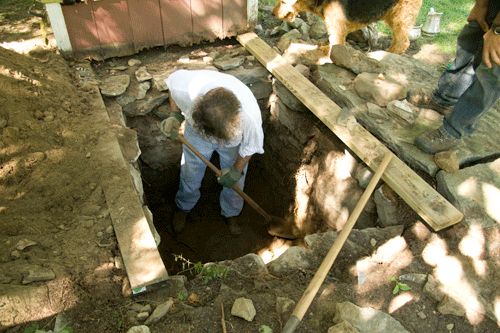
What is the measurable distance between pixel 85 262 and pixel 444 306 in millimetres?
2210

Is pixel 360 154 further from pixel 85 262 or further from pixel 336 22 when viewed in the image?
pixel 85 262

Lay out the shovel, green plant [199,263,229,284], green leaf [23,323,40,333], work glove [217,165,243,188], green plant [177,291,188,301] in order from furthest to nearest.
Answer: the shovel → work glove [217,165,243,188] → green plant [199,263,229,284] → green plant [177,291,188,301] → green leaf [23,323,40,333]

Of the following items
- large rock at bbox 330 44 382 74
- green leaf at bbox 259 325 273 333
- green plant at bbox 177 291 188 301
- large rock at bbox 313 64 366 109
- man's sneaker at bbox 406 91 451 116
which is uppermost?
large rock at bbox 330 44 382 74

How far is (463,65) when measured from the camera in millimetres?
2756

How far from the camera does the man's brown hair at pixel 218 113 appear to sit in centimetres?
234

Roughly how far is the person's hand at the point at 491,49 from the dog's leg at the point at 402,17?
4.28 ft

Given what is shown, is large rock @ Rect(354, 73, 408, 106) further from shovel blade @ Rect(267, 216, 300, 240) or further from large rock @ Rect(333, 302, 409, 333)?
large rock @ Rect(333, 302, 409, 333)

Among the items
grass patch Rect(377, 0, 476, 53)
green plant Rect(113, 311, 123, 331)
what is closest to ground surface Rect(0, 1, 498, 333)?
green plant Rect(113, 311, 123, 331)

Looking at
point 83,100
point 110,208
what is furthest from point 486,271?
point 83,100

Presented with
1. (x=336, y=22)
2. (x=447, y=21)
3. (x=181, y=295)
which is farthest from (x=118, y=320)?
(x=447, y=21)

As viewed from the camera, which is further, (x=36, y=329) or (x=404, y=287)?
(x=404, y=287)

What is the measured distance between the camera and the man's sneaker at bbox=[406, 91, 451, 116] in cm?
306

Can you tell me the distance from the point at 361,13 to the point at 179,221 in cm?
295

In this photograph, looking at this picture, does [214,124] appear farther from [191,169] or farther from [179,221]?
[179,221]
